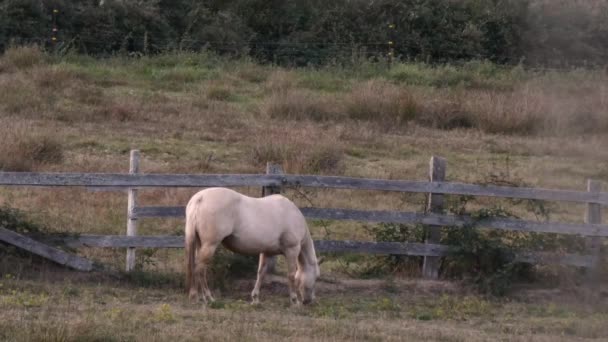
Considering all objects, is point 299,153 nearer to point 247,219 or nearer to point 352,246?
point 352,246

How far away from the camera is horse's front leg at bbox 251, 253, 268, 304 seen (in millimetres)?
11578

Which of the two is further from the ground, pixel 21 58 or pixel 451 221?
pixel 21 58

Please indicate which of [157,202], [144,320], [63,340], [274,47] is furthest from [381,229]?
[274,47]

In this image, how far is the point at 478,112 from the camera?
23.4m

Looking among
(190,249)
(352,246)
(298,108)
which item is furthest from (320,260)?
(298,108)

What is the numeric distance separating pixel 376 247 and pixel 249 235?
228cm

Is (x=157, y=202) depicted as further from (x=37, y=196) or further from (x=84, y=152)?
(x=84, y=152)

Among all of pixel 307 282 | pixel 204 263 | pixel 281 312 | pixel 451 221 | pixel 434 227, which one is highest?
pixel 451 221

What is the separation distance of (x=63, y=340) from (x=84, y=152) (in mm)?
10044

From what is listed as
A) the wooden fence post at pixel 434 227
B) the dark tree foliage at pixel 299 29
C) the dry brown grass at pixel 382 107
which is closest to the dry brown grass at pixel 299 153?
the dry brown grass at pixel 382 107

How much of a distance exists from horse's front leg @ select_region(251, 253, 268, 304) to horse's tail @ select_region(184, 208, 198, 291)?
28.0 inches

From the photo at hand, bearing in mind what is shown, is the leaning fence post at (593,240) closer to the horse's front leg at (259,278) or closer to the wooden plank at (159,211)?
the horse's front leg at (259,278)

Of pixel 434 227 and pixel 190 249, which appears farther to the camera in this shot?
pixel 434 227

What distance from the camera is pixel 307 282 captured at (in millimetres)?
11812
